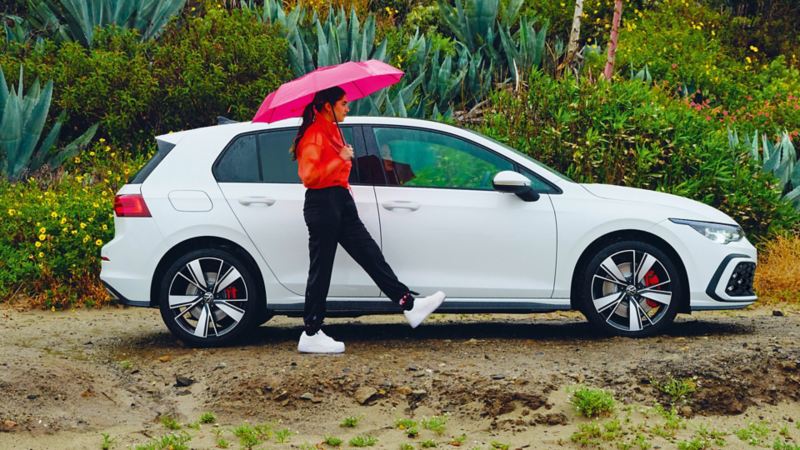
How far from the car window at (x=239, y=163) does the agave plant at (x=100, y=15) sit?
24.9 ft

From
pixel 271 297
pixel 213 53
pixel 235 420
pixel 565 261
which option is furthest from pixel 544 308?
pixel 213 53

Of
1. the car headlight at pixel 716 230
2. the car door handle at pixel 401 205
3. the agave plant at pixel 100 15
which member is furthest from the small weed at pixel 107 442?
the agave plant at pixel 100 15

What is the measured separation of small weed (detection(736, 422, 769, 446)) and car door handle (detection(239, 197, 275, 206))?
3540 millimetres

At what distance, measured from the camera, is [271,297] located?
8.99 meters

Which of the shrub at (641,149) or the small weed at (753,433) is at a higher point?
the shrub at (641,149)

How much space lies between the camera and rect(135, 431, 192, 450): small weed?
6707 mm

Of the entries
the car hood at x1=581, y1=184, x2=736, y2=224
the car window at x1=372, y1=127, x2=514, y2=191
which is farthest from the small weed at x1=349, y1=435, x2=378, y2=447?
the car hood at x1=581, y1=184, x2=736, y2=224

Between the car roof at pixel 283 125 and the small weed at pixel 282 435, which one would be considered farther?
the car roof at pixel 283 125

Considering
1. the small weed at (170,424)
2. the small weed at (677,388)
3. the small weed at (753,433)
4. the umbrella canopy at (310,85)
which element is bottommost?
the small weed at (170,424)

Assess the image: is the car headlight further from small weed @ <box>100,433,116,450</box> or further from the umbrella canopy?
small weed @ <box>100,433,116,450</box>

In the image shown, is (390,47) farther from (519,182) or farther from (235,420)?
(235,420)

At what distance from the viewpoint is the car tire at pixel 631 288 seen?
8.94 metres

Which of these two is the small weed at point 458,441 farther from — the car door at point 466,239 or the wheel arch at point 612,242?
the wheel arch at point 612,242

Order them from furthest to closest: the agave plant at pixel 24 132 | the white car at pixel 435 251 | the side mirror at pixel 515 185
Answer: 1. the agave plant at pixel 24 132
2. the white car at pixel 435 251
3. the side mirror at pixel 515 185
